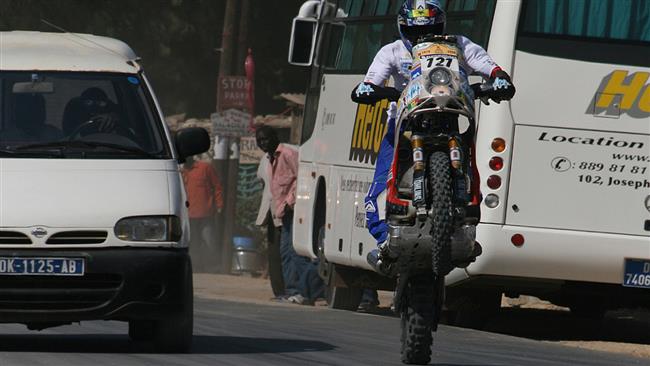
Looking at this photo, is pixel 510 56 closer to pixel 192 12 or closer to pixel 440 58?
pixel 440 58

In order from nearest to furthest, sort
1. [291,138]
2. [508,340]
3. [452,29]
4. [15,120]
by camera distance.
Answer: [15,120], [508,340], [452,29], [291,138]

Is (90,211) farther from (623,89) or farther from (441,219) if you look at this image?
(623,89)

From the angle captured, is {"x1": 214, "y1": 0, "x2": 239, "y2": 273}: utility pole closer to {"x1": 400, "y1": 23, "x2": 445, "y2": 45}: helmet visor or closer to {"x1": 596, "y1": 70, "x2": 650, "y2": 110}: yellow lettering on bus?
{"x1": 596, "y1": 70, "x2": 650, "y2": 110}: yellow lettering on bus

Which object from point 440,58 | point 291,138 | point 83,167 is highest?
point 440,58

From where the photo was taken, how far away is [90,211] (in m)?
11.3

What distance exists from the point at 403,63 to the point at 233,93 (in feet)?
63.3

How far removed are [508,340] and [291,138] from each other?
20.8m

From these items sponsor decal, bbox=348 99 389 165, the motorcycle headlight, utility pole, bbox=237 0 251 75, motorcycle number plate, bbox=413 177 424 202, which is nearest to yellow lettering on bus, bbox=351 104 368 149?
sponsor decal, bbox=348 99 389 165

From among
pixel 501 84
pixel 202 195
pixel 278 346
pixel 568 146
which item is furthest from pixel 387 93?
pixel 202 195

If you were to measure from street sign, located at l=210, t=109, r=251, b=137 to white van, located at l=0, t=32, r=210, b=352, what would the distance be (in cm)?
1856

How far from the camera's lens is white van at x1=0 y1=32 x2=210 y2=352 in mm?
11195

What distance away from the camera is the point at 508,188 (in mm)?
15812

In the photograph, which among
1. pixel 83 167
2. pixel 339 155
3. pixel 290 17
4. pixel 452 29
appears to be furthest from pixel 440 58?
pixel 290 17

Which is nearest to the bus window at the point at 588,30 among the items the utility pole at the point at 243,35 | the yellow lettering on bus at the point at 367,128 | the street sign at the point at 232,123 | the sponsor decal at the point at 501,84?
the yellow lettering on bus at the point at 367,128
